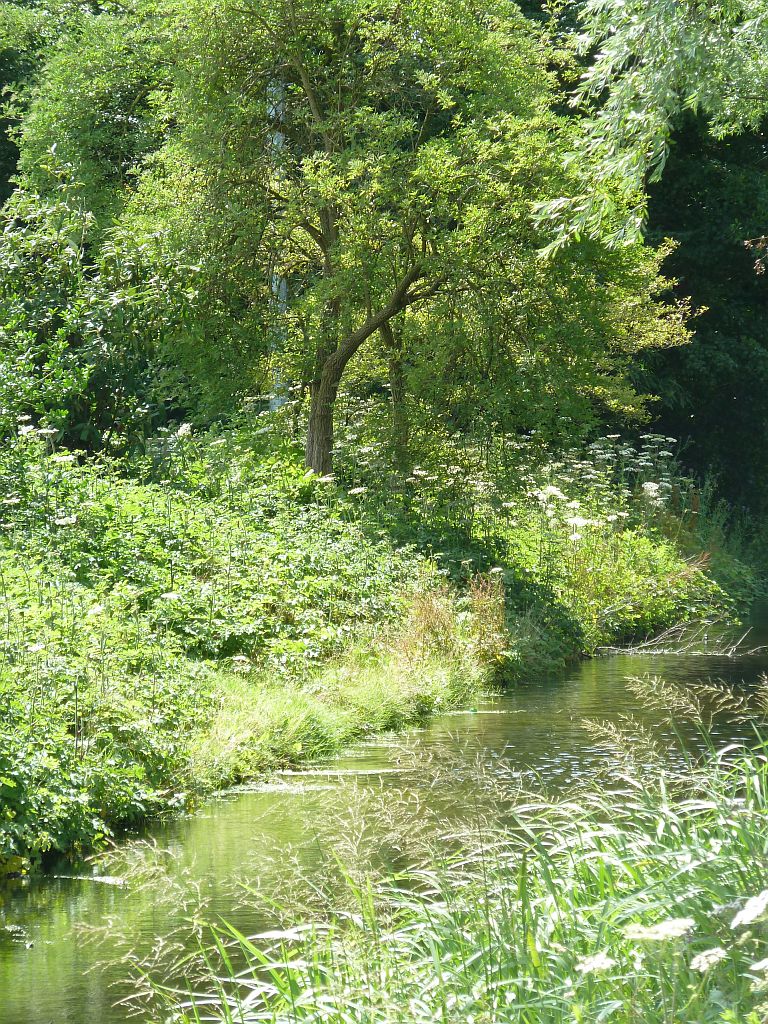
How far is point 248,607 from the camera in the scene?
1150 cm

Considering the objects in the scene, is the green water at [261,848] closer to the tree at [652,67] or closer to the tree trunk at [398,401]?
the tree at [652,67]

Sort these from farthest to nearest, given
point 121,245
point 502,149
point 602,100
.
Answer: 1. point 602,100
2. point 121,245
3. point 502,149

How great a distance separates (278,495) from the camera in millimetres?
15016

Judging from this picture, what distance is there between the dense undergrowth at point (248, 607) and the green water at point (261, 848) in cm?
43

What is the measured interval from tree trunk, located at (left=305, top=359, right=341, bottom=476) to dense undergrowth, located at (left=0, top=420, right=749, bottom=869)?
1.47 ft

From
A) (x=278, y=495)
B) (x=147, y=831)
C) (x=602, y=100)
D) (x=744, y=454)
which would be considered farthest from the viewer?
(x=744, y=454)

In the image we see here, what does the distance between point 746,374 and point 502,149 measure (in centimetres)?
1335

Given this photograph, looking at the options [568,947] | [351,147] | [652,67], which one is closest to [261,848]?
[568,947]

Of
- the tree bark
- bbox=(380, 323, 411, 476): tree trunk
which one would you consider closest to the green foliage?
bbox=(380, 323, 411, 476): tree trunk

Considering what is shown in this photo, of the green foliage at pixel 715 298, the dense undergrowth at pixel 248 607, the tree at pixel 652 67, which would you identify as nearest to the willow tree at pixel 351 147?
the dense undergrowth at pixel 248 607

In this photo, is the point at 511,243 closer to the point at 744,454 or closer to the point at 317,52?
the point at 317,52

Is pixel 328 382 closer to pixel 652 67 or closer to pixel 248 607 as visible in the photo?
pixel 248 607

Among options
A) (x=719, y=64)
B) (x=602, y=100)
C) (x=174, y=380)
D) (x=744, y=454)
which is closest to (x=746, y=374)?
(x=744, y=454)

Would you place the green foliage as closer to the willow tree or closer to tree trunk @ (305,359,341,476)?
tree trunk @ (305,359,341,476)
